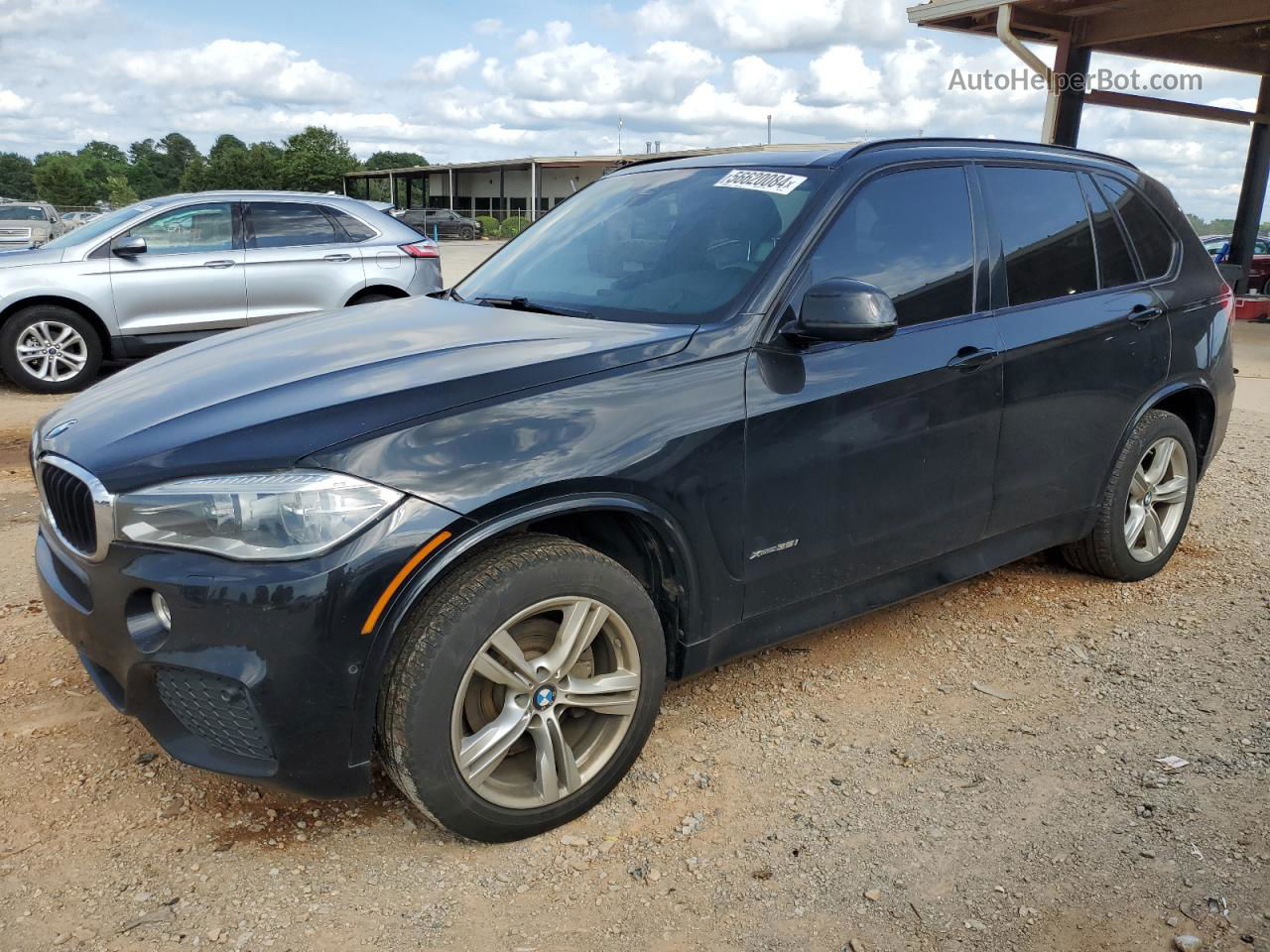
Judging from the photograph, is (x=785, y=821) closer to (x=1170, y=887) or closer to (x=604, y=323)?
(x=1170, y=887)

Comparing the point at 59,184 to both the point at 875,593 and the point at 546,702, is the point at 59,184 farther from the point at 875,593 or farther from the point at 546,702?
the point at 546,702

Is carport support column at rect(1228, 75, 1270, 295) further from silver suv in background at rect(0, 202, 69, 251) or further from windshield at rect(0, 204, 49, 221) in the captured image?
A: windshield at rect(0, 204, 49, 221)

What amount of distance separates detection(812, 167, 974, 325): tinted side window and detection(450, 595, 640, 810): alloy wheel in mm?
1276

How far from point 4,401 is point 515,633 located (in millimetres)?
7631

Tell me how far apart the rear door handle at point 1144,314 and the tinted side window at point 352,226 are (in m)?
7.00

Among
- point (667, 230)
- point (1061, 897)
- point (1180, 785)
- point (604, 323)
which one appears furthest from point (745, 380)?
point (1180, 785)

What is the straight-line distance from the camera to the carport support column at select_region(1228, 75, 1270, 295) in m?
15.8

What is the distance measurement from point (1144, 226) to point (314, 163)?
306 ft

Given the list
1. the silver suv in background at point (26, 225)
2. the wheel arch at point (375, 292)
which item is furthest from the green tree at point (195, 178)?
the wheel arch at point (375, 292)

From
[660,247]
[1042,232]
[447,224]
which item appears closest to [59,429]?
[660,247]

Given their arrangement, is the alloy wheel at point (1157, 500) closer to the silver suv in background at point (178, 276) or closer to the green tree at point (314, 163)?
the silver suv in background at point (178, 276)

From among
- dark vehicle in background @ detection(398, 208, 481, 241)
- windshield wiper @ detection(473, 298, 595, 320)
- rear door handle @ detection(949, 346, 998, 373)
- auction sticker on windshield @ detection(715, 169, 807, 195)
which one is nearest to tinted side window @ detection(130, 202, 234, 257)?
windshield wiper @ detection(473, 298, 595, 320)

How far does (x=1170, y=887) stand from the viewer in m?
2.63

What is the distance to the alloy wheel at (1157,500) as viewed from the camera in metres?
4.53
